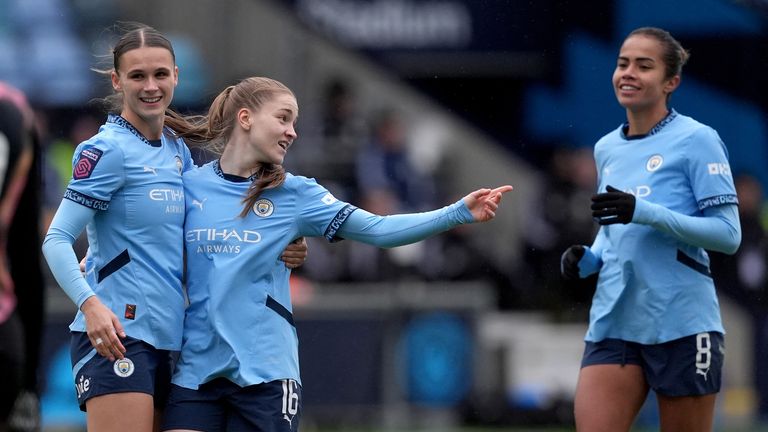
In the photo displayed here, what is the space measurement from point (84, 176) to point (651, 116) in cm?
242

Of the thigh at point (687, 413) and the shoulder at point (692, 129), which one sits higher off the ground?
the shoulder at point (692, 129)

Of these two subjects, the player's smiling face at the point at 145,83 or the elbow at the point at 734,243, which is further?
the elbow at the point at 734,243

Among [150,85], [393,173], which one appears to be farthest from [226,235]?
[393,173]

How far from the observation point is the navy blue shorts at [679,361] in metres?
6.12

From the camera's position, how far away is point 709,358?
6.16 m

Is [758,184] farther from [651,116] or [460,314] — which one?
[651,116]

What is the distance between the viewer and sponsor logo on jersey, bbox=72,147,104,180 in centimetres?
542

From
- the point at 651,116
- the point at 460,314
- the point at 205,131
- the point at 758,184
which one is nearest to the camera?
the point at 205,131

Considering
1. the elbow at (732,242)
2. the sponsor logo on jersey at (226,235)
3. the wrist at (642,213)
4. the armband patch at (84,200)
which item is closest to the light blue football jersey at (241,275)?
the sponsor logo on jersey at (226,235)

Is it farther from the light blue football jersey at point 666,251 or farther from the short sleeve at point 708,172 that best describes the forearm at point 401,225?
the short sleeve at point 708,172

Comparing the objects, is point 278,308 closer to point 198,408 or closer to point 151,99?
point 198,408

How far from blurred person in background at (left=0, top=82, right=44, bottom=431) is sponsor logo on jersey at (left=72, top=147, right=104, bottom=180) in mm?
1137

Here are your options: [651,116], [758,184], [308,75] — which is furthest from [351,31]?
[651,116]

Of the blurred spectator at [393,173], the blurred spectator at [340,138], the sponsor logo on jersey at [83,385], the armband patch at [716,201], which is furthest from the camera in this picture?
the blurred spectator at [340,138]
